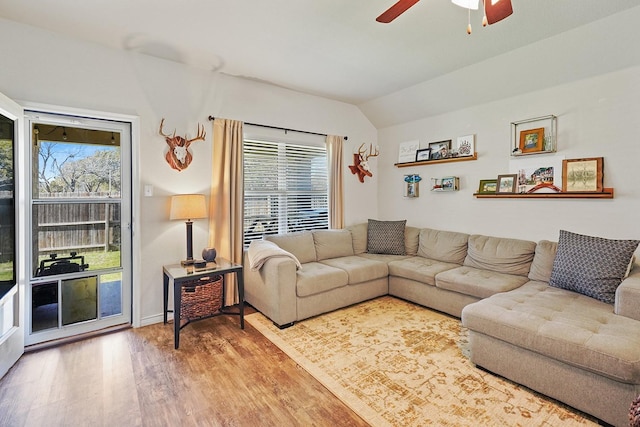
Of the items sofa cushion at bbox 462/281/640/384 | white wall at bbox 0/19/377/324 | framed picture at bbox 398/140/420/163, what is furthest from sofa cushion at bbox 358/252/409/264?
white wall at bbox 0/19/377/324

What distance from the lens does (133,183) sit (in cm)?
307

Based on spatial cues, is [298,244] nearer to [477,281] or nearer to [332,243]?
[332,243]

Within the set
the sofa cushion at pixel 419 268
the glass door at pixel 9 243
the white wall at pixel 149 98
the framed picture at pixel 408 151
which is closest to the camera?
the glass door at pixel 9 243

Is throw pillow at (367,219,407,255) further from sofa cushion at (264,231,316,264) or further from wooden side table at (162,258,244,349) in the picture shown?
wooden side table at (162,258,244,349)

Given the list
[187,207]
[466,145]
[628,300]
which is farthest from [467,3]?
[187,207]

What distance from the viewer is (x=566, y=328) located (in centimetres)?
192

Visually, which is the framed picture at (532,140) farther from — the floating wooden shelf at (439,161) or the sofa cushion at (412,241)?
the sofa cushion at (412,241)

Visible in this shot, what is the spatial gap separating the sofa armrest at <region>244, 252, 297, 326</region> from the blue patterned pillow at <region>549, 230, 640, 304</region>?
2308mm

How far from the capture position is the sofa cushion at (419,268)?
11.2ft

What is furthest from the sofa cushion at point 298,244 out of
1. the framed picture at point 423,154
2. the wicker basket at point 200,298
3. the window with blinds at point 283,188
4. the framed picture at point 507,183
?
the framed picture at point 507,183

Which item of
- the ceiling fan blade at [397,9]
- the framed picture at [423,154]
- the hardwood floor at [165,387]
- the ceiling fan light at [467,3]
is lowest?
the hardwood floor at [165,387]

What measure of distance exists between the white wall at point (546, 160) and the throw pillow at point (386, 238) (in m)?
0.41

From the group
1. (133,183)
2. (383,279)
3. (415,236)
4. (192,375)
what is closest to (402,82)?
(415,236)

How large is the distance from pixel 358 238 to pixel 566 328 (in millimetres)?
2726
